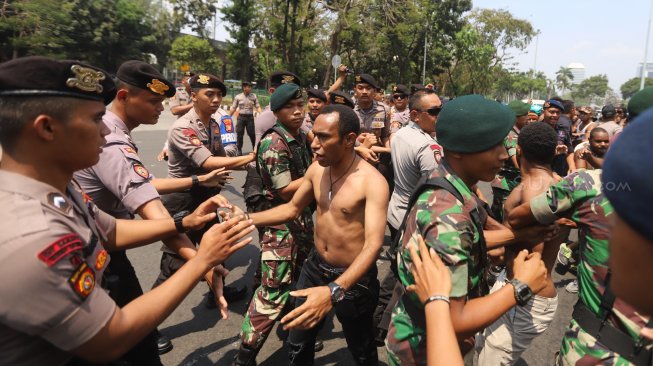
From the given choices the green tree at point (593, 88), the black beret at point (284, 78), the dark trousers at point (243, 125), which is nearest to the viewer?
the black beret at point (284, 78)

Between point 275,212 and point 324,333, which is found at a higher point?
point 275,212

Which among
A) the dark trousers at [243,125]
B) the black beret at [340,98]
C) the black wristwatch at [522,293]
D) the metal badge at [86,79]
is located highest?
the metal badge at [86,79]

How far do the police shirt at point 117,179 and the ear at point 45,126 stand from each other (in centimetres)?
103

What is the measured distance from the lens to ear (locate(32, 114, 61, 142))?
133 cm

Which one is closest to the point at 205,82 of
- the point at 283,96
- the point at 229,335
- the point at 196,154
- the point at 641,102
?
the point at 196,154

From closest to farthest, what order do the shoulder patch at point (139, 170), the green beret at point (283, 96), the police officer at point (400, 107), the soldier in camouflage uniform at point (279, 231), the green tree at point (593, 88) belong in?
the shoulder patch at point (139, 170) < the soldier in camouflage uniform at point (279, 231) < the green beret at point (283, 96) < the police officer at point (400, 107) < the green tree at point (593, 88)

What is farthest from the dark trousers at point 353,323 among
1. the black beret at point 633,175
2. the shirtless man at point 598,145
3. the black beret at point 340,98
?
the black beret at point 340,98

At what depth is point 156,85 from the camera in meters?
2.92

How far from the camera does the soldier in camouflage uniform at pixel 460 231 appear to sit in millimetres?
1467

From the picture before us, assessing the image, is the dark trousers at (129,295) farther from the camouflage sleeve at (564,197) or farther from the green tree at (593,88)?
the green tree at (593,88)

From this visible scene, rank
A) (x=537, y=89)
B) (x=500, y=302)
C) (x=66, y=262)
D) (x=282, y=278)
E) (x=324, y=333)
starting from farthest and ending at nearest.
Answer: (x=537, y=89)
(x=324, y=333)
(x=282, y=278)
(x=500, y=302)
(x=66, y=262)

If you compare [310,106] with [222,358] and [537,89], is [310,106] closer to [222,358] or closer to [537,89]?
[222,358]

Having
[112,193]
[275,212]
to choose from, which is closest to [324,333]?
[275,212]

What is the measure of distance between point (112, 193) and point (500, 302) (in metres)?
2.28
